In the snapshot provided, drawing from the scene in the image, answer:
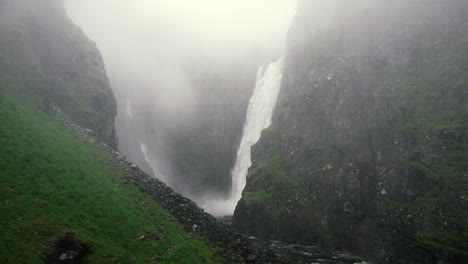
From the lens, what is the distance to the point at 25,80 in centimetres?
4591

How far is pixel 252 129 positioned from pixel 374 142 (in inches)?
1469

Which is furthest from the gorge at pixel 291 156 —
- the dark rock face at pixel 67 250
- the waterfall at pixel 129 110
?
the waterfall at pixel 129 110

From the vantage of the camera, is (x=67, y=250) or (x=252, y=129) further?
(x=252, y=129)

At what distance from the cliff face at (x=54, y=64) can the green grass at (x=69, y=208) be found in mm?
13792

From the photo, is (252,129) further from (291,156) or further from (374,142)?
(374,142)

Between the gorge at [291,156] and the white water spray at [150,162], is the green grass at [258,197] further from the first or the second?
the white water spray at [150,162]

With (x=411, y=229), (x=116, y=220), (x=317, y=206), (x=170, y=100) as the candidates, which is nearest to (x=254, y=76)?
(x=170, y=100)

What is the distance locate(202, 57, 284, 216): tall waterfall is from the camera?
7556cm

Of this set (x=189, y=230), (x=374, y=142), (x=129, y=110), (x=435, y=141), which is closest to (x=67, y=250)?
(x=189, y=230)

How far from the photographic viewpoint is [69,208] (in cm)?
2238

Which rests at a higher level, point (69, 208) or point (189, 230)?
point (189, 230)

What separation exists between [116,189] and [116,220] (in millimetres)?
6014

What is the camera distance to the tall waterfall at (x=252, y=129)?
75562 mm

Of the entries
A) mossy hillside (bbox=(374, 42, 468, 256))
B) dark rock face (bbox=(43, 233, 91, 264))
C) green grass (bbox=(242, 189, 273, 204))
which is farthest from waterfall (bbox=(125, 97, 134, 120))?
dark rock face (bbox=(43, 233, 91, 264))
